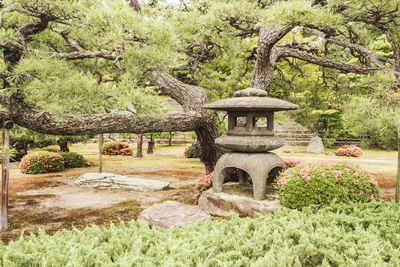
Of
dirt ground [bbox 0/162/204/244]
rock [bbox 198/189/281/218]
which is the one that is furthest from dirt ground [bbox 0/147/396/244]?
rock [bbox 198/189/281/218]

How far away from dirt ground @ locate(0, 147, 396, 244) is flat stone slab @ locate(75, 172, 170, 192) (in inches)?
11.5

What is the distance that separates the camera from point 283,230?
10.4ft

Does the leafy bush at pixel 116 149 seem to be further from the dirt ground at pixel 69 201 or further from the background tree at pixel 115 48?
the background tree at pixel 115 48

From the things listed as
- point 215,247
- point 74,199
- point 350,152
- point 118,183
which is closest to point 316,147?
point 350,152

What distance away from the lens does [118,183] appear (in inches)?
359

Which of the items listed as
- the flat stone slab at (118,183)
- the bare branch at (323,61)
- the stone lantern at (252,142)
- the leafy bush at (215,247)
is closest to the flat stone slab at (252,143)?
the stone lantern at (252,142)

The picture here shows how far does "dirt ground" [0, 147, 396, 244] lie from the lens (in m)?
5.83

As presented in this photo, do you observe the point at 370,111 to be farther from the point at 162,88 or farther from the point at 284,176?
the point at 162,88

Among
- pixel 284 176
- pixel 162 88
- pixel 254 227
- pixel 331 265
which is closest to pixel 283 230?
pixel 254 227

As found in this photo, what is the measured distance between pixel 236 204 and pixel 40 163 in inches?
354

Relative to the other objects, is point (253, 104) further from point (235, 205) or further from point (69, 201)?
point (69, 201)

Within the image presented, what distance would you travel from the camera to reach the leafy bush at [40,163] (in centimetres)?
1147

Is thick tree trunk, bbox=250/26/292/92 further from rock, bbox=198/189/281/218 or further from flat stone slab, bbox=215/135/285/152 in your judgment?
rock, bbox=198/189/281/218

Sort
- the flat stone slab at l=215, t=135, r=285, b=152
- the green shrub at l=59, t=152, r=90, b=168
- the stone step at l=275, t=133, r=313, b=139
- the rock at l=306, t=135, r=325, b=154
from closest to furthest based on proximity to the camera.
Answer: the flat stone slab at l=215, t=135, r=285, b=152 < the green shrub at l=59, t=152, r=90, b=168 < the rock at l=306, t=135, r=325, b=154 < the stone step at l=275, t=133, r=313, b=139
